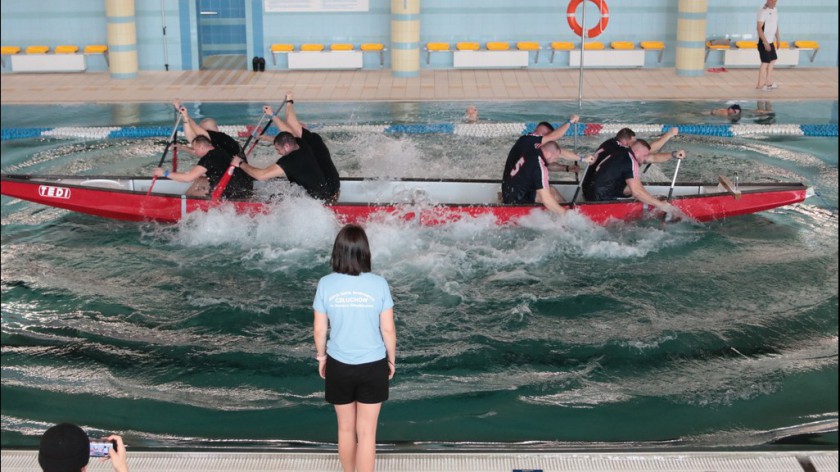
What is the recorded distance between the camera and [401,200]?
7922 mm

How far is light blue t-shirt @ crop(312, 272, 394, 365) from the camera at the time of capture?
378cm

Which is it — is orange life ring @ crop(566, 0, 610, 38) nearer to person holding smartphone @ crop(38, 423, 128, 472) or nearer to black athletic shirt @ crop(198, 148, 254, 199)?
black athletic shirt @ crop(198, 148, 254, 199)

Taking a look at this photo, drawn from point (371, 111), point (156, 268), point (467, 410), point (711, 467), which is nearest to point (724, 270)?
point (467, 410)

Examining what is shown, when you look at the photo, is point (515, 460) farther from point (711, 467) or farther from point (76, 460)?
point (76, 460)

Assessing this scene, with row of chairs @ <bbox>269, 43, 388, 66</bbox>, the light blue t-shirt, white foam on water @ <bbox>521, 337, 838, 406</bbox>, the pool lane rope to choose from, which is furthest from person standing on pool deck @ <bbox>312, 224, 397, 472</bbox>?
row of chairs @ <bbox>269, 43, 388, 66</bbox>

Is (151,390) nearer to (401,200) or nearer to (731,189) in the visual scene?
(401,200)

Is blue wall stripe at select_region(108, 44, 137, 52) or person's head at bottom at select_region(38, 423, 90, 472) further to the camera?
blue wall stripe at select_region(108, 44, 137, 52)

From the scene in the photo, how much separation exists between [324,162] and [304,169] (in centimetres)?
34

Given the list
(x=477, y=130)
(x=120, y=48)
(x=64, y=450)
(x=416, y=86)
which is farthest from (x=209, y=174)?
(x=120, y=48)

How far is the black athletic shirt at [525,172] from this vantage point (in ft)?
24.3

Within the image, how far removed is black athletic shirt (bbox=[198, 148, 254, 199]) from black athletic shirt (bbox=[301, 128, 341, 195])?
0.63 meters

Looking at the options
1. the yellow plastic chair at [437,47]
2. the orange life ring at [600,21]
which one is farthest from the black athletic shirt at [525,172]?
the yellow plastic chair at [437,47]

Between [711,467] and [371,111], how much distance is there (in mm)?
9390

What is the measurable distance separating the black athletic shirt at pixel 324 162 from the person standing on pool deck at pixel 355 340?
3994 mm
